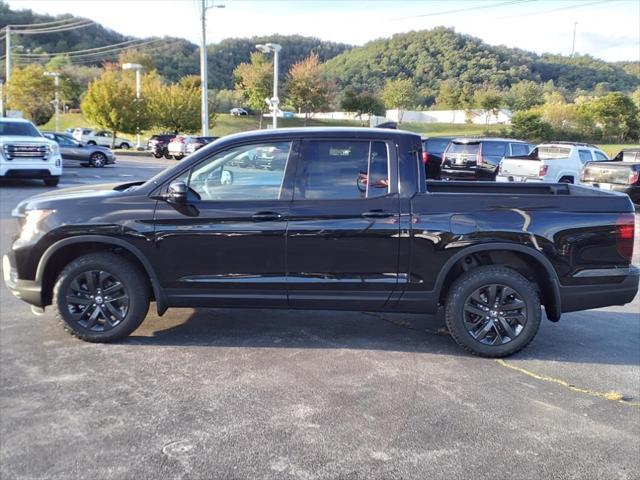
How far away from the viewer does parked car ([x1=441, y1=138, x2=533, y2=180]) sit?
63.9 ft

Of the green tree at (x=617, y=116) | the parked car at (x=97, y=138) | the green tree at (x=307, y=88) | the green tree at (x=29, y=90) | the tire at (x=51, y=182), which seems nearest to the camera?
the tire at (x=51, y=182)

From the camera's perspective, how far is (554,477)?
3.10m

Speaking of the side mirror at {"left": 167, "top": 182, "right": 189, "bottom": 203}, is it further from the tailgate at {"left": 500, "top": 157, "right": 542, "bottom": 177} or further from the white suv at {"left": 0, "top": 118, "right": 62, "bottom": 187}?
the tailgate at {"left": 500, "top": 157, "right": 542, "bottom": 177}

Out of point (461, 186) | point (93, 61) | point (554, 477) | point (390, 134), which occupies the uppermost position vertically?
point (93, 61)

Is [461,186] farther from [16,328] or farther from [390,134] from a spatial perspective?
[16,328]

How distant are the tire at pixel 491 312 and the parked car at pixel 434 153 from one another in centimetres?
1598

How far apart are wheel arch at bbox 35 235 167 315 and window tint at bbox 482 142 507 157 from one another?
54.5ft

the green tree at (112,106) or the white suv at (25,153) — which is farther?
the green tree at (112,106)

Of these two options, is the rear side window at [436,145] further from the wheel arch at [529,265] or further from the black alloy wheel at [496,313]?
the black alloy wheel at [496,313]

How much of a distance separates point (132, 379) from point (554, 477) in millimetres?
2883

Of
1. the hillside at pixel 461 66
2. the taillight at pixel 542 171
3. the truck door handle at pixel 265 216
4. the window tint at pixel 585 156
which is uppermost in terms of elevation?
the hillside at pixel 461 66

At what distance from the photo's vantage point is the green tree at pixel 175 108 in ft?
152

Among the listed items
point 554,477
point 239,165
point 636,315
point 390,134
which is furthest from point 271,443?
point 636,315

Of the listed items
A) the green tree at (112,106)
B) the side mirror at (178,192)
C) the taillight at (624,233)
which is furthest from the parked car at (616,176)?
the green tree at (112,106)
